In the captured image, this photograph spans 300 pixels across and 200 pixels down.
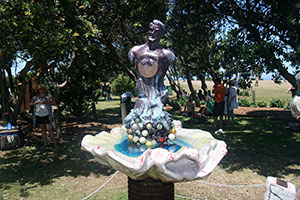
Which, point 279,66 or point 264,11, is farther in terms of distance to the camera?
point 264,11

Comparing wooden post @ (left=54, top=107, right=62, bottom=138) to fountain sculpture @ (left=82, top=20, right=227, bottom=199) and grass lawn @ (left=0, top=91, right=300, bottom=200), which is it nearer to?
grass lawn @ (left=0, top=91, right=300, bottom=200)

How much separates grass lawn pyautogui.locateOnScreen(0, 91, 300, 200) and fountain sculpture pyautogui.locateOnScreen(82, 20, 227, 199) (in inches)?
46.5

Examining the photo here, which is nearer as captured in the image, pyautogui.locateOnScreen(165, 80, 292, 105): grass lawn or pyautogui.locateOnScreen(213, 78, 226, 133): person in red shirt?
pyautogui.locateOnScreen(213, 78, 226, 133): person in red shirt

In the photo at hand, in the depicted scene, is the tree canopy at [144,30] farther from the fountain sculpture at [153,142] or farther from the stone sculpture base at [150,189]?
the stone sculpture base at [150,189]

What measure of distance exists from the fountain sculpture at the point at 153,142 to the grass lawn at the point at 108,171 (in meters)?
1.18

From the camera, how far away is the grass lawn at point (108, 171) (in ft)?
15.3

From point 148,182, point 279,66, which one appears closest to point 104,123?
point 279,66

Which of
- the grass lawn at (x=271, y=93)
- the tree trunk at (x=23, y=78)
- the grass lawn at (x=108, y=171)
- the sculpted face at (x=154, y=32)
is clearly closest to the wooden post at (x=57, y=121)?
the grass lawn at (x=108, y=171)

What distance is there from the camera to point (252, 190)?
463 centimetres

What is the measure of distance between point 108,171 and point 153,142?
2319mm

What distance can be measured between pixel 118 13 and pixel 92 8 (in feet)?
4.60

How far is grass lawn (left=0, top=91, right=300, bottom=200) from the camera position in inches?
184

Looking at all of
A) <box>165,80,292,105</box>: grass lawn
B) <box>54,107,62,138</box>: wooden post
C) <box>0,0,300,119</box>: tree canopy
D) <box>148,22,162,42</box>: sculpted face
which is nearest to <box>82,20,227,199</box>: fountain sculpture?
<box>148,22,162,42</box>: sculpted face

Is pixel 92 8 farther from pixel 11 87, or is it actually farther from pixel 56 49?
pixel 11 87
